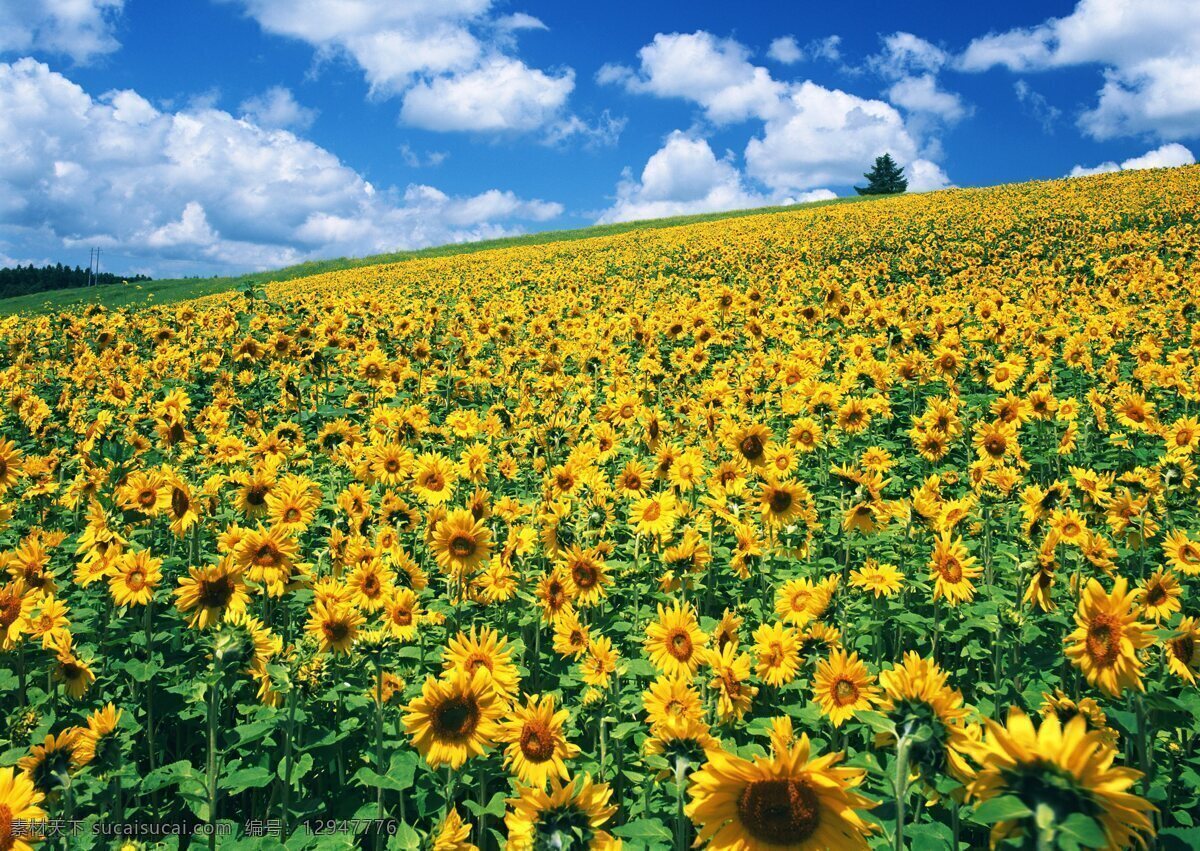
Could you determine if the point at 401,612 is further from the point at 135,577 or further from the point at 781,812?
the point at 781,812

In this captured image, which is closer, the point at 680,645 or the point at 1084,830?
the point at 1084,830

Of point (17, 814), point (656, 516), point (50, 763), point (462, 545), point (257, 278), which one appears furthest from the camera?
point (257, 278)

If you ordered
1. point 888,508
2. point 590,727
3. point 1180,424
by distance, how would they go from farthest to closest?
point 1180,424 < point 888,508 < point 590,727

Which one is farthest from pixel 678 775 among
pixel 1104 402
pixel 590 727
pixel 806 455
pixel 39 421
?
pixel 39 421

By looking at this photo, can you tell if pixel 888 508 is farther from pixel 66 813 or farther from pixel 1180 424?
pixel 66 813

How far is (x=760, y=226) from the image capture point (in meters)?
40.4

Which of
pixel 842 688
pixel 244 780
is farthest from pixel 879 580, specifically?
pixel 244 780

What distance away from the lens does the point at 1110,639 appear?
8.54ft

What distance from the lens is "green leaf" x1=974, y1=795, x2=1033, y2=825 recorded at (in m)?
1.29

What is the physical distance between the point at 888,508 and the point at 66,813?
540cm

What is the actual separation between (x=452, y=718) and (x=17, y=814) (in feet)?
4.90

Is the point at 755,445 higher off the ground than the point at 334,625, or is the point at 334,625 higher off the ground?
the point at 755,445

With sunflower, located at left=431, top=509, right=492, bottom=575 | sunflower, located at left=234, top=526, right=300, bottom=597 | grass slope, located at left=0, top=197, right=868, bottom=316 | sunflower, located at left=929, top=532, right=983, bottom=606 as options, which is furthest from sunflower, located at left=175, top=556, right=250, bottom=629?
grass slope, located at left=0, top=197, right=868, bottom=316

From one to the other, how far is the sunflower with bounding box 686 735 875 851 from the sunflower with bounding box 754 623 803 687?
2.19m
